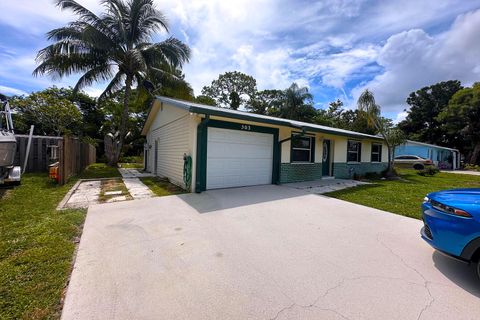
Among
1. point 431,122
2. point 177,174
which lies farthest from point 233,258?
point 431,122

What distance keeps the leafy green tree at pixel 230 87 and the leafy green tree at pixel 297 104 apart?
6.03m

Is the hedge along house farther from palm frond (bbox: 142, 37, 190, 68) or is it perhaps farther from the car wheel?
the car wheel

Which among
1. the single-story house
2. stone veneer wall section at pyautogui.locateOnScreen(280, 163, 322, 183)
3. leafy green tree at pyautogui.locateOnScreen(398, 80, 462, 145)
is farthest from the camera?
leafy green tree at pyautogui.locateOnScreen(398, 80, 462, 145)

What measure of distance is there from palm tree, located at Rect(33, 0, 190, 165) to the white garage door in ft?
27.4

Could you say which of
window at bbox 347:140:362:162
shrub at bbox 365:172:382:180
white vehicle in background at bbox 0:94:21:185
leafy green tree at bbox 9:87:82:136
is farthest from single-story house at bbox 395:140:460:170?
leafy green tree at bbox 9:87:82:136

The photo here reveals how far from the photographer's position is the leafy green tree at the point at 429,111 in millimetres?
31812

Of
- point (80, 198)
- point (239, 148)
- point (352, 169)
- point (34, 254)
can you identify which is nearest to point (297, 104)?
point (352, 169)

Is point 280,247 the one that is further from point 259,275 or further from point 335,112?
point 335,112

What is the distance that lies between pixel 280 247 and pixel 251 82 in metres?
29.4

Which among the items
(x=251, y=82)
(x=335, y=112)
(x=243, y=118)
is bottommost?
(x=243, y=118)

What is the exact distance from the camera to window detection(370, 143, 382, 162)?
14520 millimetres

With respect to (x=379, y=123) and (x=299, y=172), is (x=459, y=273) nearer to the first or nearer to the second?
(x=299, y=172)

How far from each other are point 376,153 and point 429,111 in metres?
26.9

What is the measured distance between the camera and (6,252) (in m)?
2.96
